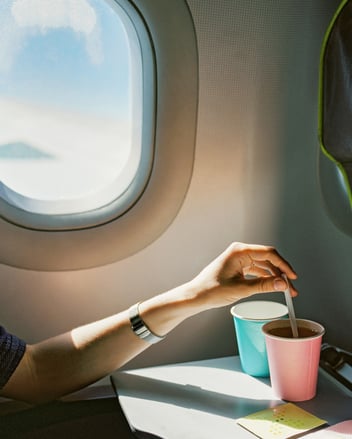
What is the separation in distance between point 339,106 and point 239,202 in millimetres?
334

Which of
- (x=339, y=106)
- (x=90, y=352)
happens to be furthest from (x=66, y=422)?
(x=339, y=106)

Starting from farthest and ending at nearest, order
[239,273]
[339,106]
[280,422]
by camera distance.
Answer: [339,106] → [239,273] → [280,422]

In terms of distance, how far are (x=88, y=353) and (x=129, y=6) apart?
0.70 m

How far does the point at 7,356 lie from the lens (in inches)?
37.4

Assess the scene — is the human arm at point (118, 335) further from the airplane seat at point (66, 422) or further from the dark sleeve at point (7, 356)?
the airplane seat at point (66, 422)

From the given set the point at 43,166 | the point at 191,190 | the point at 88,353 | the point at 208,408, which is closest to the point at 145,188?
the point at 191,190

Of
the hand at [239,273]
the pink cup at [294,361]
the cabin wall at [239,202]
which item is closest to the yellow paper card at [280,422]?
the pink cup at [294,361]

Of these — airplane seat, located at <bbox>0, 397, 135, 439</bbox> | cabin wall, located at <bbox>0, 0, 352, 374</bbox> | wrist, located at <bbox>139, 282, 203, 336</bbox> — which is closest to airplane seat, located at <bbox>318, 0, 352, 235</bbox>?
cabin wall, located at <bbox>0, 0, 352, 374</bbox>

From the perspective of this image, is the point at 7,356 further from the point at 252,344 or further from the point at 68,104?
the point at 68,104

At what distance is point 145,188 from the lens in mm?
1171

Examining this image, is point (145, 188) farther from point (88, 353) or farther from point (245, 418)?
point (245, 418)

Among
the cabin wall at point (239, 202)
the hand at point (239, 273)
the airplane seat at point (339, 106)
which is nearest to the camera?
the hand at point (239, 273)

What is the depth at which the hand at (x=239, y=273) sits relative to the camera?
0.94m

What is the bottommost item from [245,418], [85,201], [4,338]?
[245,418]
